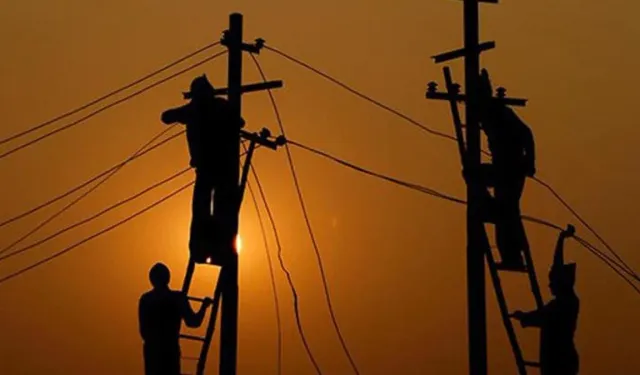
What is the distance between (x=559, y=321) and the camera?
59.6ft

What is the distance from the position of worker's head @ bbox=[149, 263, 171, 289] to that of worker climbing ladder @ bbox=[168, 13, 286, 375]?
37.2 inches

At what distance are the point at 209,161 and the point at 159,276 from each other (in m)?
2.47

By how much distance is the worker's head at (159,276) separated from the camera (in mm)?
15891

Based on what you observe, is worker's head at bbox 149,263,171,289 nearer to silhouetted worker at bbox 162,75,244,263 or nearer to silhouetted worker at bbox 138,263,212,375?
silhouetted worker at bbox 138,263,212,375

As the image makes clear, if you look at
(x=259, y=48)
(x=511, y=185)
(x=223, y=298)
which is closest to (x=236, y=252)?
(x=223, y=298)

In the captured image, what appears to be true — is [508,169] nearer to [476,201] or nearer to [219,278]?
[476,201]

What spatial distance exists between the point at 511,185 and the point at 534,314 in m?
2.20

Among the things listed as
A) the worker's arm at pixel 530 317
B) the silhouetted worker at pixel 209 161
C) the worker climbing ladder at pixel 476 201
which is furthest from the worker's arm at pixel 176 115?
the worker's arm at pixel 530 317

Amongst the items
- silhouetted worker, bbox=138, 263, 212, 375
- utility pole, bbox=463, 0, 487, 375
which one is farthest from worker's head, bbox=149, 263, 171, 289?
utility pole, bbox=463, 0, 487, 375

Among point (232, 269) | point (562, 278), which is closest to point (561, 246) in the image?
point (562, 278)

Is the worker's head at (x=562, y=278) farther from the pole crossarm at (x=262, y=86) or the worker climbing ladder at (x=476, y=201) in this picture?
the pole crossarm at (x=262, y=86)

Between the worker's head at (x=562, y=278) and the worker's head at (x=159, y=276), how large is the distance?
6161mm

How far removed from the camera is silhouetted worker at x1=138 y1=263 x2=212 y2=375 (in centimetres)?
1616

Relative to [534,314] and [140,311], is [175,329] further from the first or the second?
[534,314]
